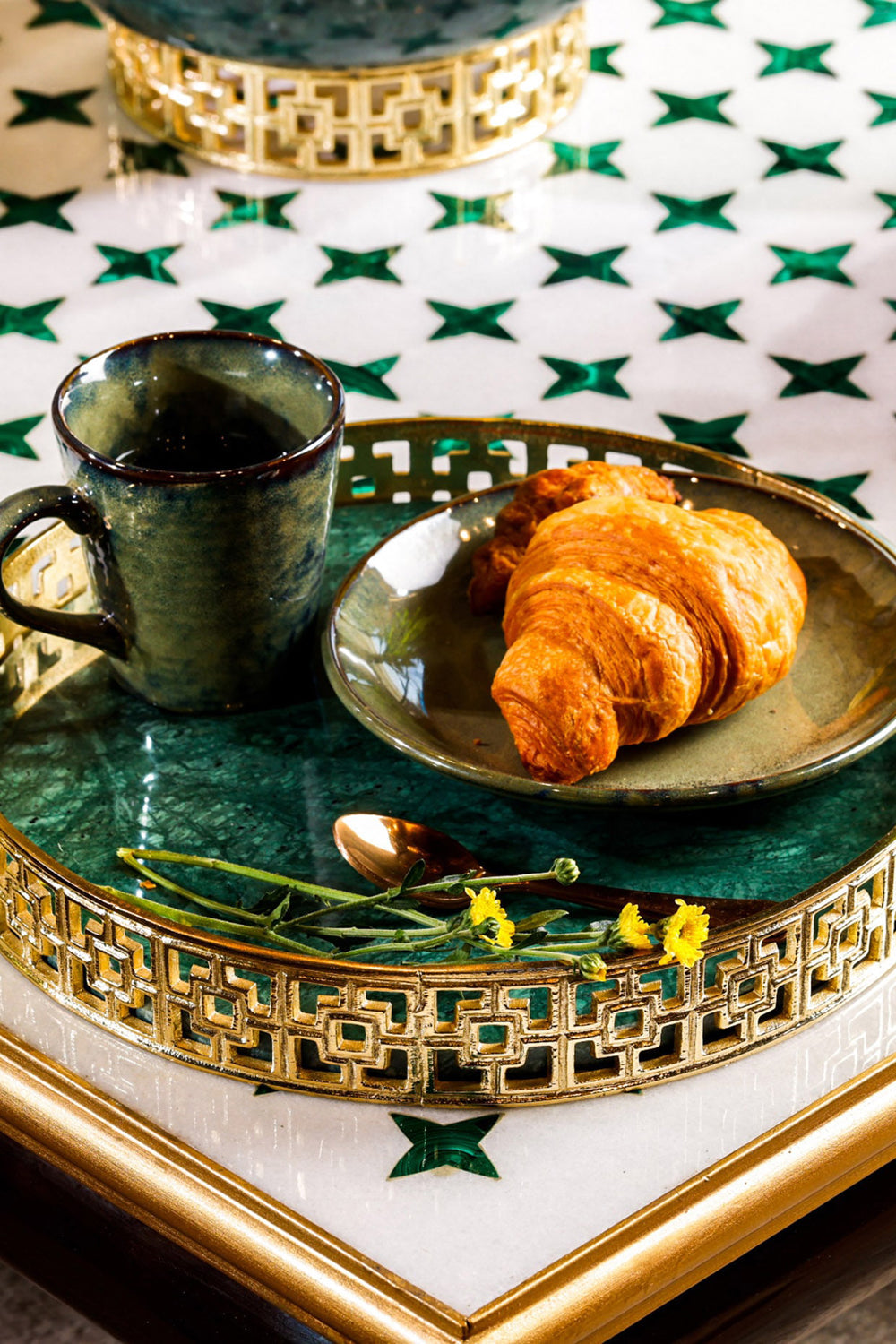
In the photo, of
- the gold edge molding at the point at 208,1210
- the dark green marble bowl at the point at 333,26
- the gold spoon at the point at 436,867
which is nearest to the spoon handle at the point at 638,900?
the gold spoon at the point at 436,867

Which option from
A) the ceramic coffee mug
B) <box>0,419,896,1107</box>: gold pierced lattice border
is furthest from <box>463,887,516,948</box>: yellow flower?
the ceramic coffee mug

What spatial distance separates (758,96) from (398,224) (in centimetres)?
40

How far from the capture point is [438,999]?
0.58 m

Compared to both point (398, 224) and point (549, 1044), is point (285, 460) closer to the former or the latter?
point (549, 1044)

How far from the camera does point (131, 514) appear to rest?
2.03 feet

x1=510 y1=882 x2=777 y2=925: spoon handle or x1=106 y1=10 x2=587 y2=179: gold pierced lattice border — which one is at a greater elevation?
x1=106 y1=10 x2=587 y2=179: gold pierced lattice border

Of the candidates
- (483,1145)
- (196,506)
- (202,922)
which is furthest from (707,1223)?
(196,506)

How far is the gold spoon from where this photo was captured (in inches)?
23.0

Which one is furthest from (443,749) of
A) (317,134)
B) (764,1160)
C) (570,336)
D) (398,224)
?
(317,134)

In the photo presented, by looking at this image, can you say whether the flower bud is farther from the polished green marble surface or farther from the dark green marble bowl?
the dark green marble bowl

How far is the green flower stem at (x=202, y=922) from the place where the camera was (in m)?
0.57

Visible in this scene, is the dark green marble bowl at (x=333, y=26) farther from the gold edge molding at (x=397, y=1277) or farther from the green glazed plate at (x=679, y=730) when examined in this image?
the gold edge molding at (x=397, y=1277)

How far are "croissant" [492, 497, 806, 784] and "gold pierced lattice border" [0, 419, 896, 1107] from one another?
8cm

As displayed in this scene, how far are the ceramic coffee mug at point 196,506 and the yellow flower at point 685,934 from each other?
21cm
